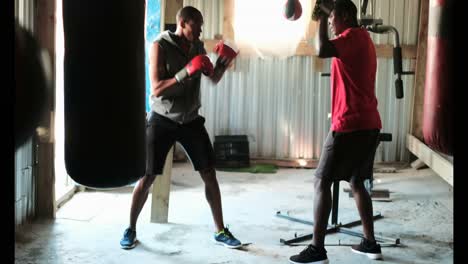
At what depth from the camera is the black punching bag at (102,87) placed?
5.48 feet

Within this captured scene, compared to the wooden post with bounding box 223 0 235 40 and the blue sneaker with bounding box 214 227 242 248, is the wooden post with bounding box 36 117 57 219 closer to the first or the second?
the blue sneaker with bounding box 214 227 242 248

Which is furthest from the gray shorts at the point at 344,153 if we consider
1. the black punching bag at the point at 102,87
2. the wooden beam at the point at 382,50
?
the wooden beam at the point at 382,50

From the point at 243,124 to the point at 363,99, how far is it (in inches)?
155

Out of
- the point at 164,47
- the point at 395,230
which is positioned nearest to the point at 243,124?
the point at 395,230

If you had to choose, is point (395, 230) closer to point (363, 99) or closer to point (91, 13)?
point (363, 99)

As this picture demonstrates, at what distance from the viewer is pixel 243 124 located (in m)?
7.36

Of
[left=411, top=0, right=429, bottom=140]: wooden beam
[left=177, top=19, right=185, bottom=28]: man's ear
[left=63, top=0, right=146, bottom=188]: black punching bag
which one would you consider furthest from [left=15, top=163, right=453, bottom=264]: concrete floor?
[left=63, top=0, right=146, bottom=188]: black punching bag

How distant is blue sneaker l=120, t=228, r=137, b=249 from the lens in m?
3.86

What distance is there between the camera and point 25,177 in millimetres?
4262

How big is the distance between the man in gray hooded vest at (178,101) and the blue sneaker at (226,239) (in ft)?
0.97

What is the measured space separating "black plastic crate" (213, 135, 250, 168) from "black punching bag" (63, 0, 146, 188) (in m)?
5.15

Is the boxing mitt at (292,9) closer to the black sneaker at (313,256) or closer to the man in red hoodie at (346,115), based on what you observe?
the man in red hoodie at (346,115)

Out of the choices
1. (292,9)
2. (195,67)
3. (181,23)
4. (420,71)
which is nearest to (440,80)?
(195,67)

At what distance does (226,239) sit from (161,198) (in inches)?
29.0
